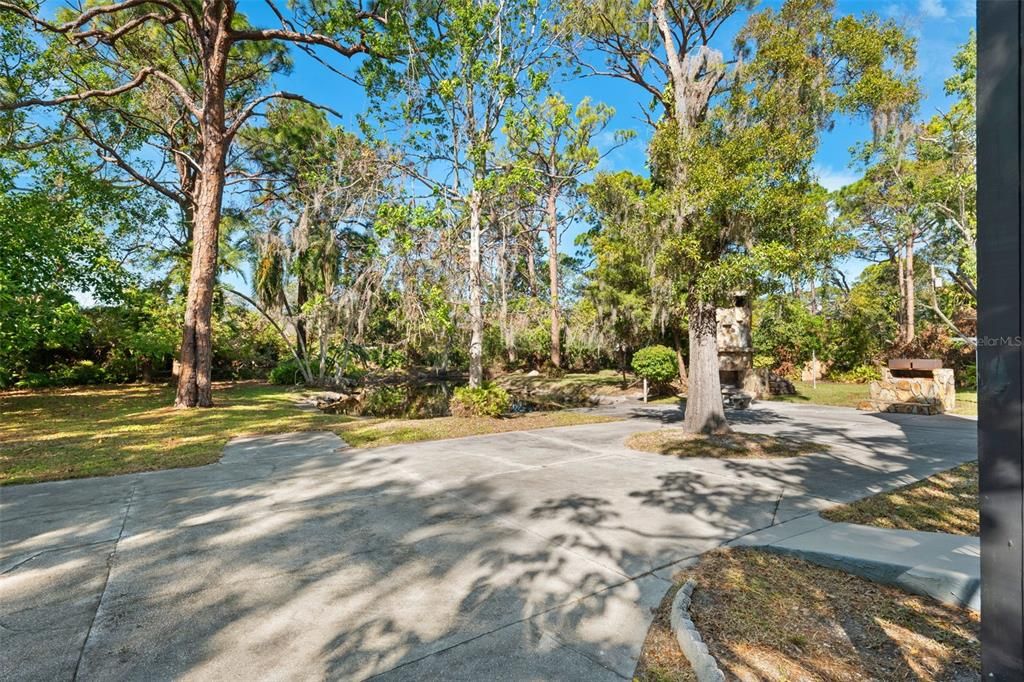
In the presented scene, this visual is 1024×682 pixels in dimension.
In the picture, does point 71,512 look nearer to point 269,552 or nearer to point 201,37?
point 269,552

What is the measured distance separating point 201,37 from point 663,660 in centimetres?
1596

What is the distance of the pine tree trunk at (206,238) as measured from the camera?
11945 millimetres

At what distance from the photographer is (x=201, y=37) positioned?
12000 millimetres

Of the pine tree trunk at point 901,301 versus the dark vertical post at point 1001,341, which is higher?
the pine tree trunk at point 901,301

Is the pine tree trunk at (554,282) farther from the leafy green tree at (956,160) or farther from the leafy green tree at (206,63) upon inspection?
the leafy green tree at (956,160)

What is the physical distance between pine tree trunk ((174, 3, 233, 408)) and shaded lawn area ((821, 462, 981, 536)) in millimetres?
13450

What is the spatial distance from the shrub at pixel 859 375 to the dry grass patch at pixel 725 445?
14.7m

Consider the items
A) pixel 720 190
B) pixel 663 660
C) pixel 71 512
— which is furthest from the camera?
pixel 720 190

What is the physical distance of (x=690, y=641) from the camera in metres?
2.33

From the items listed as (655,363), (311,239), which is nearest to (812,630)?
(655,363)

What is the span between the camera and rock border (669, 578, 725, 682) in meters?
2.09

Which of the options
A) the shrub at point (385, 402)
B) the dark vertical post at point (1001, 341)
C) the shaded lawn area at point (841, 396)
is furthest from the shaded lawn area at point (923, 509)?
the shrub at point (385, 402)

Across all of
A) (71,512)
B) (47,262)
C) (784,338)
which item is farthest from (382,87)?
(784,338)

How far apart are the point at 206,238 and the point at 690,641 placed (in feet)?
46.4
